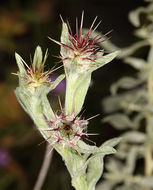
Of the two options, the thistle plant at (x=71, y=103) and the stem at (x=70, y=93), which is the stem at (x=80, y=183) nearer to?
the thistle plant at (x=71, y=103)

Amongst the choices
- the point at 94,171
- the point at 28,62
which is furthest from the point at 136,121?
the point at 28,62

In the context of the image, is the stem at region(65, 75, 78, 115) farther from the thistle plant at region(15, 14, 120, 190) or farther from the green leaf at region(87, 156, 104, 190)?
the green leaf at region(87, 156, 104, 190)

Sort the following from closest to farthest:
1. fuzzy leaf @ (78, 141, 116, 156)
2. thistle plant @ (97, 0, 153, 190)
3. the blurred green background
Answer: fuzzy leaf @ (78, 141, 116, 156), thistle plant @ (97, 0, 153, 190), the blurred green background

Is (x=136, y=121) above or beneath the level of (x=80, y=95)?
beneath

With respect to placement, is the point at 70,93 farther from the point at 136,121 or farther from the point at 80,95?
the point at 136,121

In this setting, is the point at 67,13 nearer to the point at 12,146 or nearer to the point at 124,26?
the point at 124,26

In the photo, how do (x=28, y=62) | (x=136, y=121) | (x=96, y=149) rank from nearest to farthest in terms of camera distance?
(x=96, y=149)
(x=136, y=121)
(x=28, y=62)

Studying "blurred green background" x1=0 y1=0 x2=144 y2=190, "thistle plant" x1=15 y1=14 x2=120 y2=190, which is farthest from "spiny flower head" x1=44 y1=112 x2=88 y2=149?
"blurred green background" x1=0 y1=0 x2=144 y2=190
